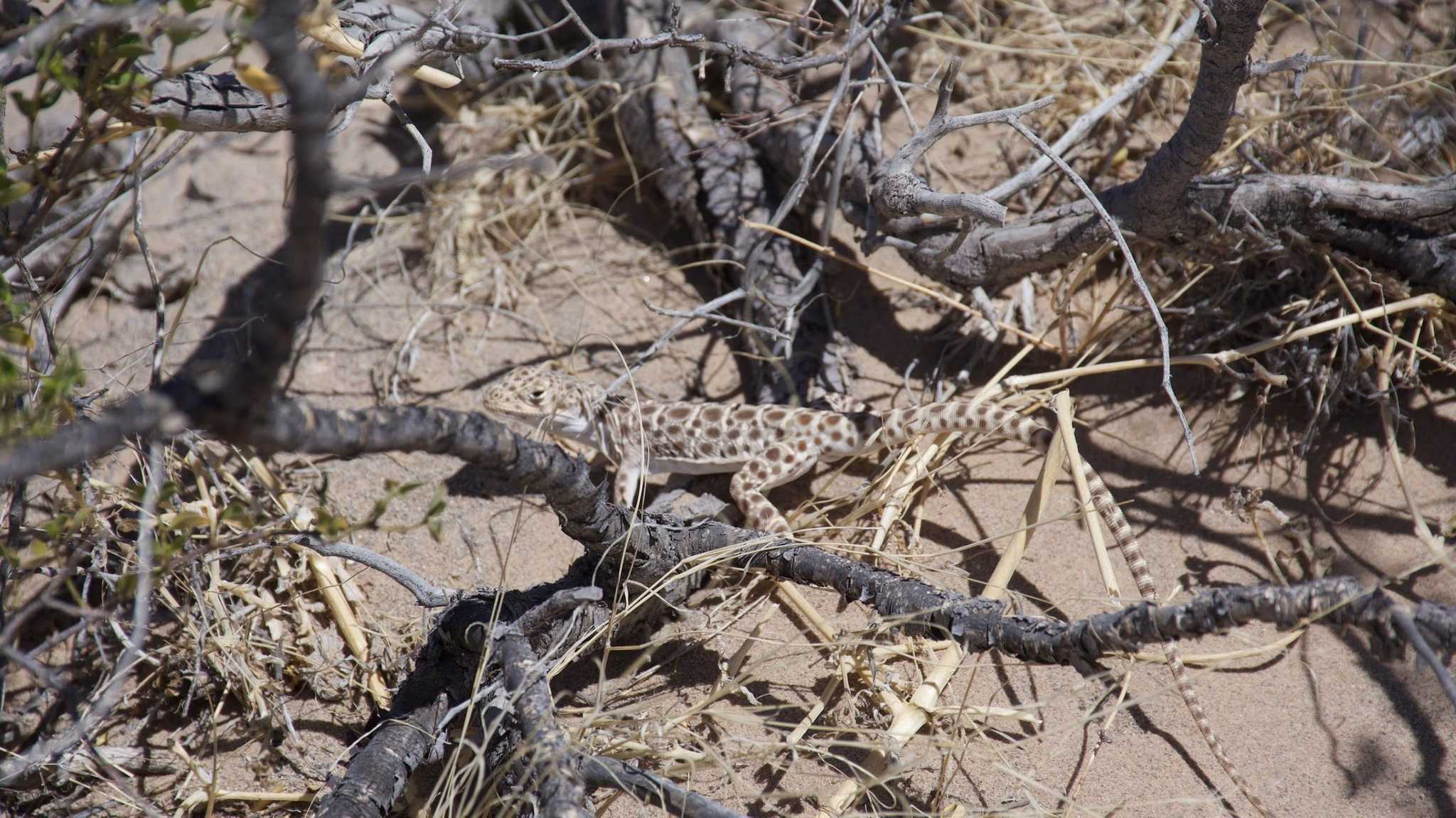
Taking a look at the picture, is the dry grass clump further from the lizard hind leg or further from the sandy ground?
the lizard hind leg

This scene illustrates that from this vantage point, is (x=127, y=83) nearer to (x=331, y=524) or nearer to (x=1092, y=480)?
(x=331, y=524)

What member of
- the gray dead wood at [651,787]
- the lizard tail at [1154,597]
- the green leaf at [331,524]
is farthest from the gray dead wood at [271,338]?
the lizard tail at [1154,597]

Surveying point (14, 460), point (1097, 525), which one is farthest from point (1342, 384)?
point (14, 460)

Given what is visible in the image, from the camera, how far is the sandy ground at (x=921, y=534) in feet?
8.61

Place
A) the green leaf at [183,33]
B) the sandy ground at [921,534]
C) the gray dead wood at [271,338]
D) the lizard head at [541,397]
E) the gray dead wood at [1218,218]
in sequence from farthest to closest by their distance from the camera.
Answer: the lizard head at [541,397], the gray dead wood at [1218,218], the sandy ground at [921,534], the green leaf at [183,33], the gray dead wood at [271,338]

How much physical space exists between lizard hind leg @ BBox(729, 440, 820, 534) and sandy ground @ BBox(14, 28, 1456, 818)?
213mm

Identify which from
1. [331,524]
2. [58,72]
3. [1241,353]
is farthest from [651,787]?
[1241,353]

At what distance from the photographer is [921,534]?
3.45 metres

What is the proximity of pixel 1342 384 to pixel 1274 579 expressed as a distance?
82 cm

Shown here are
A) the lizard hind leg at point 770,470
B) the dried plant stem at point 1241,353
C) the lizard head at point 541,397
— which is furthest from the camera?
the lizard head at point 541,397

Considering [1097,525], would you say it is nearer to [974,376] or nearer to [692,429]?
[974,376]

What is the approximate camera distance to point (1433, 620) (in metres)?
1.73

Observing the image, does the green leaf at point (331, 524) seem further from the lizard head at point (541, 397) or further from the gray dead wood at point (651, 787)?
the lizard head at point (541, 397)

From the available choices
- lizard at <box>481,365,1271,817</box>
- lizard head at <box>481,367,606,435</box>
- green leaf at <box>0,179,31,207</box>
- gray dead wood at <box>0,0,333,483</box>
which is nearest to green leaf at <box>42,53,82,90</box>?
green leaf at <box>0,179,31,207</box>
